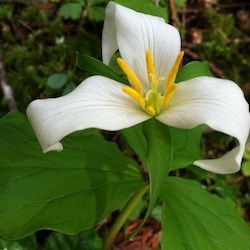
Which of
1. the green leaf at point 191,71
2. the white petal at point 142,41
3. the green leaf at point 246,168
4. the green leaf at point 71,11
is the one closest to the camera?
the white petal at point 142,41

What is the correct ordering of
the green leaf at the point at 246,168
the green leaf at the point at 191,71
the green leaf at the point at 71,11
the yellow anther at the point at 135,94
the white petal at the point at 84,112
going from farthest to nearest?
the green leaf at the point at 71,11 < the green leaf at the point at 246,168 < the green leaf at the point at 191,71 < the yellow anther at the point at 135,94 < the white petal at the point at 84,112

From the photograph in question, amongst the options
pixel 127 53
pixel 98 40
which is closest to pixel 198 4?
pixel 98 40

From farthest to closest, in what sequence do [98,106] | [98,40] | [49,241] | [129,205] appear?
[98,40] → [49,241] → [129,205] → [98,106]

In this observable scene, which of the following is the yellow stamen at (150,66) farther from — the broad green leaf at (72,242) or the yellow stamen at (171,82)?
the broad green leaf at (72,242)


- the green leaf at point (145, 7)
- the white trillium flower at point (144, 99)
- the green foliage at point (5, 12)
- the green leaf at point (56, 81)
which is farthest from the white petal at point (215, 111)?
the green foliage at point (5, 12)

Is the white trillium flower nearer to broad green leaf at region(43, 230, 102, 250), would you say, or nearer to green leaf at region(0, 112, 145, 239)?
green leaf at region(0, 112, 145, 239)

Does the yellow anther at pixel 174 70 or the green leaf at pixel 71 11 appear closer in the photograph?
the yellow anther at pixel 174 70

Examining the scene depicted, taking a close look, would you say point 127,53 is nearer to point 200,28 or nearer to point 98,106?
point 98,106
